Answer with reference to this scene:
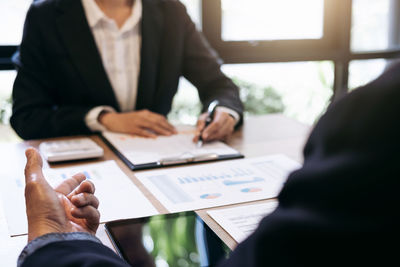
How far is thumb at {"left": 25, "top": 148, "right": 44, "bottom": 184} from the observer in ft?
2.14

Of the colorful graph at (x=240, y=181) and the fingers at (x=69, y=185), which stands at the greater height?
the fingers at (x=69, y=185)

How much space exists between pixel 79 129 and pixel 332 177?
1.16m

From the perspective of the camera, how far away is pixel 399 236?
0.99ft

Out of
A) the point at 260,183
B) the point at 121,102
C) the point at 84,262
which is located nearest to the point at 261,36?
the point at 121,102

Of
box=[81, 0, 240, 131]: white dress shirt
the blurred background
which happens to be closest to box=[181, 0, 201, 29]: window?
the blurred background

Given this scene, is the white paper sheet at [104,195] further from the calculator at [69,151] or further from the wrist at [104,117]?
the wrist at [104,117]

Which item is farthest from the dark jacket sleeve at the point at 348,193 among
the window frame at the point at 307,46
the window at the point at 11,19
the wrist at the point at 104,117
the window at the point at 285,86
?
the window at the point at 285,86

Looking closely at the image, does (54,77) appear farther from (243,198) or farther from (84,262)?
(84,262)

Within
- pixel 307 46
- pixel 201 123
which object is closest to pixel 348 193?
pixel 201 123

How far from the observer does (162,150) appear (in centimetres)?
116

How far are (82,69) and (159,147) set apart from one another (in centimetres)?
54

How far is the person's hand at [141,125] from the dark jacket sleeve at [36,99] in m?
0.11

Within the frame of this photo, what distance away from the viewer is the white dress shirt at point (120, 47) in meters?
1.60

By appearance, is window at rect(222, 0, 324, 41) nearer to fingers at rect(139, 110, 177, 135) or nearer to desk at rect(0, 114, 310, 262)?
desk at rect(0, 114, 310, 262)
